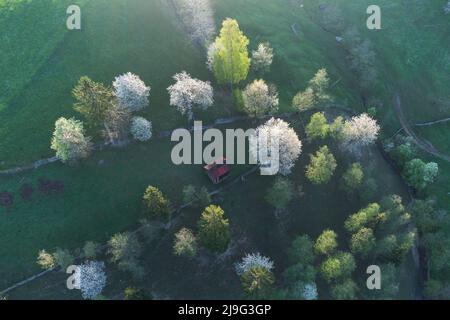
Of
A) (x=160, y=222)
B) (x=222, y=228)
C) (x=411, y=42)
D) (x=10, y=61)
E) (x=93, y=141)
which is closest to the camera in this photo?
(x=222, y=228)

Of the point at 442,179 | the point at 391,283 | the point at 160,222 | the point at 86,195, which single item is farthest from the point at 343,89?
the point at 86,195

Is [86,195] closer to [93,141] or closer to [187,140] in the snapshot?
[93,141]

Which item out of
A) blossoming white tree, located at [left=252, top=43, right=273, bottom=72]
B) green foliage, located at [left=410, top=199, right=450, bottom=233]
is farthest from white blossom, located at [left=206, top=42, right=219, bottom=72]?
green foliage, located at [left=410, top=199, right=450, bottom=233]

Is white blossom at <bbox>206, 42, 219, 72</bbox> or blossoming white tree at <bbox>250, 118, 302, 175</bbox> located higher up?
white blossom at <bbox>206, 42, 219, 72</bbox>

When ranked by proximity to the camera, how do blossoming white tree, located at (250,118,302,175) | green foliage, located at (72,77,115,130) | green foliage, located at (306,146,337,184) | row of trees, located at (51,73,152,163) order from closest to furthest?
green foliage, located at (72,77,115,130)
row of trees, located at (51,73,152,163)
blossoming white tree, located at (250,118,302,175)
green foliage, located at (306,146,337,184)

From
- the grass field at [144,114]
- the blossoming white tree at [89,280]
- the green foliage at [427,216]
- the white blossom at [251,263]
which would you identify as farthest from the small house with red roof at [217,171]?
the green foliage at [427,216]

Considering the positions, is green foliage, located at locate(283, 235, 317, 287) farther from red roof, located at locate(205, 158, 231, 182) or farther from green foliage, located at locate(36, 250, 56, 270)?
green foliage, located at locate(36, 250, 56, 270)

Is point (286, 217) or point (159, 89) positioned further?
point (159, 89)

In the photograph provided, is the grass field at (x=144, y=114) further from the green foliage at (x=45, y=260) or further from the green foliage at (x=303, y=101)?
the green foliage at (x=303, y=101)
